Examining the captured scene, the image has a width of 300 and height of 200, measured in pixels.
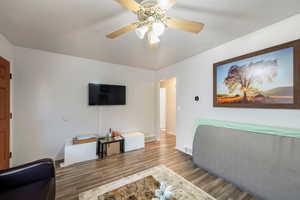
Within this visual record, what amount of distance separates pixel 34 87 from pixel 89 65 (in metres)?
1.18

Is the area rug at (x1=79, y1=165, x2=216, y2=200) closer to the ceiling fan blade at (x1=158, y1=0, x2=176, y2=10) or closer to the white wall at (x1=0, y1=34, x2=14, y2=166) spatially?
the ceiling fan blade at (x1=158, y1=0, x2=176, y2=10)

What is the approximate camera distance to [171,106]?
16.4ft

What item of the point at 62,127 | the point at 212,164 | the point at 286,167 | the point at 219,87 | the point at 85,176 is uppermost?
the point at 219,87

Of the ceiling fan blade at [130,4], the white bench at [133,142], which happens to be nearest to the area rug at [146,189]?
the white bench at [133,142]

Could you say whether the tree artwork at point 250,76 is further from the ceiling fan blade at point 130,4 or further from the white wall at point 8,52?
the white wall at point 8,52

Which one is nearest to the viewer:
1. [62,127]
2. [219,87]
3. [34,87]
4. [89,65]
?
[219,87]

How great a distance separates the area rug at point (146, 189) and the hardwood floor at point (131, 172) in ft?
0.41

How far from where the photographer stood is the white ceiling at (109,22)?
4.34ft

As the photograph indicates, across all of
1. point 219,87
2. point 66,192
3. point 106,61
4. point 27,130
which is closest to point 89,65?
point 106,61

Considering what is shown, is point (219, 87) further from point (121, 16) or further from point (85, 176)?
point (85, 176)

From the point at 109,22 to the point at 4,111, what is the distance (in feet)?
7.51

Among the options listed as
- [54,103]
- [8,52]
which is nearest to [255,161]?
[54,103]

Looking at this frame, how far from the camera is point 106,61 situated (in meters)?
3.12

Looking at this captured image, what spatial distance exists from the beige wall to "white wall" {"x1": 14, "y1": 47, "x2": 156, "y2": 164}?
86.6 inches
